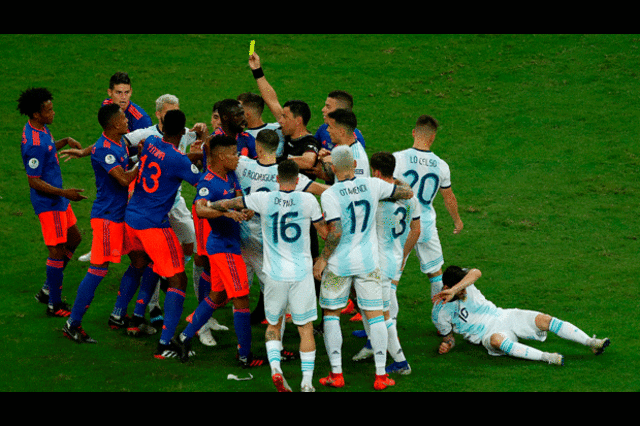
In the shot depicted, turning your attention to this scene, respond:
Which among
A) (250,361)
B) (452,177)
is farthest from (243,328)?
(452,177)

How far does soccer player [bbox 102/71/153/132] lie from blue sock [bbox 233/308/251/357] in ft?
9.70

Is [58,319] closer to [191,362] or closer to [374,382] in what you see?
[191,362]

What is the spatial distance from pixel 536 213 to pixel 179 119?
627 cm

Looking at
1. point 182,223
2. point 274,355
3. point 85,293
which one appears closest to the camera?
point 274,355

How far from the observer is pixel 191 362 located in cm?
676

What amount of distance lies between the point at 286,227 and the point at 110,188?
2.13 metres

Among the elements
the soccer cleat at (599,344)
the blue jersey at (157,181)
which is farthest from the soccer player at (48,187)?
the soccer cleat at (599,344)

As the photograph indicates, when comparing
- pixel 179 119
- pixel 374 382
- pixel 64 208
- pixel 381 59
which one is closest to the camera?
pixel 374 382

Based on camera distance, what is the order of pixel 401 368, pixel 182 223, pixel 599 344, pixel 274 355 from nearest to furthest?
pixel 274 355, pixel 401 368, pixel 599 344, pixel 182 223

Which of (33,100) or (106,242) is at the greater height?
(33,100)

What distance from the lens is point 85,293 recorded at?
699 centimetres

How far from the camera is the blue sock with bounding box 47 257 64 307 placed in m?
7.79

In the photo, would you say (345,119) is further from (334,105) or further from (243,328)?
(243,328)

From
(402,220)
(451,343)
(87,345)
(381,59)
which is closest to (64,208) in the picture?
(87,345)
